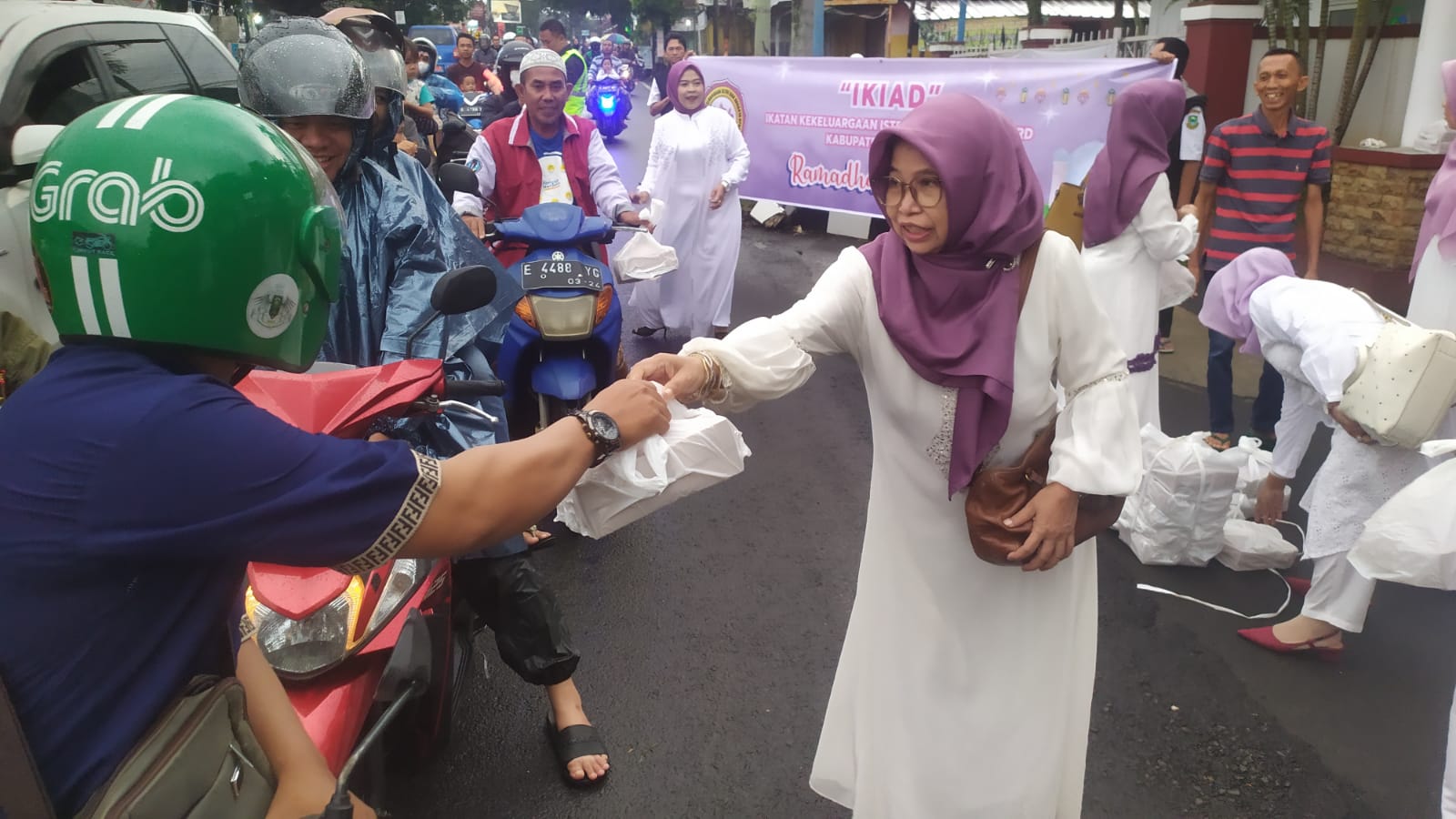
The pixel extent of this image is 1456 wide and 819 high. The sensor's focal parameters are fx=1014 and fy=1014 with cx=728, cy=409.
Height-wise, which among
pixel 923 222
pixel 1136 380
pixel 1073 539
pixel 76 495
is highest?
pixel 923 222

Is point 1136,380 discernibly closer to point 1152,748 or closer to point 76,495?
point 1152,748

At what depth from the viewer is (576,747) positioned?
3.02 metres

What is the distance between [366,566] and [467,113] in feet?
45.4

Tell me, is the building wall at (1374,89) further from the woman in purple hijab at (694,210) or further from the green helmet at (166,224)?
the green helmet at (166,224)

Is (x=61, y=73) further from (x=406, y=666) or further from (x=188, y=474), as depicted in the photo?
(x=188, y=474)

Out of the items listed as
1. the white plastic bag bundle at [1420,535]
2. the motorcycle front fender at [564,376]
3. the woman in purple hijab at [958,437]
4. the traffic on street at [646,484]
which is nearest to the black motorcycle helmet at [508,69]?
the traffic on street at [646,484]

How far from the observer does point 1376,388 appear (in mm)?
2957

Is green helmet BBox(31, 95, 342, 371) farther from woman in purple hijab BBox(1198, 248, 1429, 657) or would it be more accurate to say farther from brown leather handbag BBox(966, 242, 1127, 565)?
woman in purple hijab BBox(1198, 248, 1429, 657)

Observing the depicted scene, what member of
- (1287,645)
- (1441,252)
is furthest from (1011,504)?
(1441,252)

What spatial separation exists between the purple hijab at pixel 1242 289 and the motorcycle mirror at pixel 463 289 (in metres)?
2.86

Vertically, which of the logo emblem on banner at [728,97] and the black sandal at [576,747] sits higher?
the logo emblem on banner at [728,97]

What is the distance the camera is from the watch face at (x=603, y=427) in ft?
5.05

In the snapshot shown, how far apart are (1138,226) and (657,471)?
10.7 ft

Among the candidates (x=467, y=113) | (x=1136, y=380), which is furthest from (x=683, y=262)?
(x=467, y=113)
